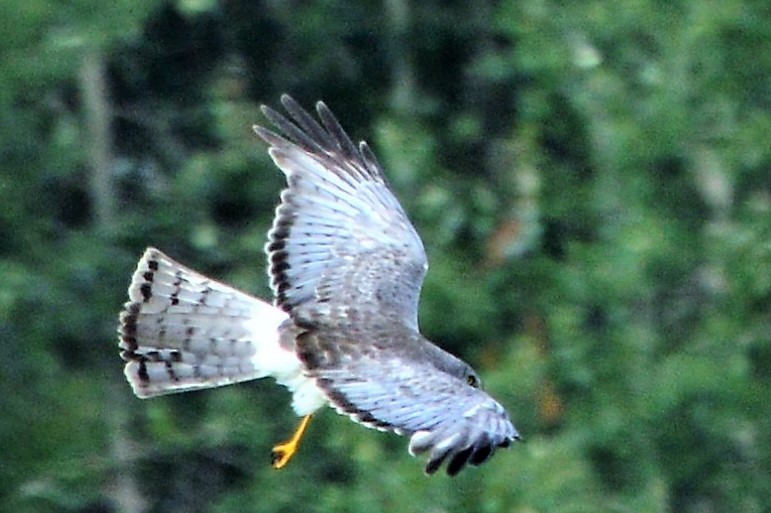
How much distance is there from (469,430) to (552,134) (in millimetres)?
5476

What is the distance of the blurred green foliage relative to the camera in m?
11.0

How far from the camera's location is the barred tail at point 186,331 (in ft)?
26.7

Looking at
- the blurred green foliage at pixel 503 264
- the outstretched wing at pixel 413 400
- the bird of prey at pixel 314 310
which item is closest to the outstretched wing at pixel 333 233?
the bird of prey at pixel 314 310

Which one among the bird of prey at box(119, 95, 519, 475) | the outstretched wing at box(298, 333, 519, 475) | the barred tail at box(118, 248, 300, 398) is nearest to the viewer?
the outstretched wing at box(298, 333, 519, 475)

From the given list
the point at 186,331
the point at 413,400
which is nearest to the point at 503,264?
the point at 186,331

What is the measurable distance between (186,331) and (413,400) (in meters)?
1.13

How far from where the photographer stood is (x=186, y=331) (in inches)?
324

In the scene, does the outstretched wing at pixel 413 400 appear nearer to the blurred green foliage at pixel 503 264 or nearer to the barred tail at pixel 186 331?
the barred tail at pixel 186 331

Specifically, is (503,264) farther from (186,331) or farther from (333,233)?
(186,331)

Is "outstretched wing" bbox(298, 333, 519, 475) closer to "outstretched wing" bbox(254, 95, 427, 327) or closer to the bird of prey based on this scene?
the bird of prey

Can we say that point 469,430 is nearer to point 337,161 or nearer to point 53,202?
point 337,161

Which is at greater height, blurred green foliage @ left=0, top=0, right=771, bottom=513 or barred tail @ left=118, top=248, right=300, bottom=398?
barred tail @ left=118, top=248, right=300, bottom=398

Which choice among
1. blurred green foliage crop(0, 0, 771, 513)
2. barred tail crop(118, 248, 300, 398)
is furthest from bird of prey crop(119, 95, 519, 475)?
blurred green foliage crop(0, 0, 771, 513)

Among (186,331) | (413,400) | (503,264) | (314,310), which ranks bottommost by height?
(503,264)
